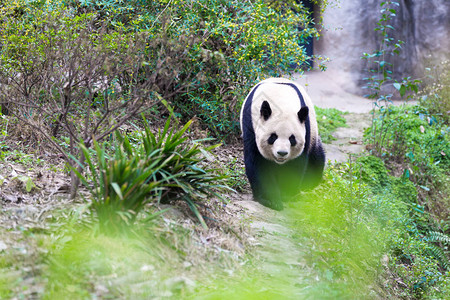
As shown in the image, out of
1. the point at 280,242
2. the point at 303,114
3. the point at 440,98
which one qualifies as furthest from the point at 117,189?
the point at 440,98

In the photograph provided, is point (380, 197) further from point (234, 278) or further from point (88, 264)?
point (88, 264)

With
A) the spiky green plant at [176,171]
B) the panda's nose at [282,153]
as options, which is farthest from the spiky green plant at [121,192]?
the panda's nose at [282,153]

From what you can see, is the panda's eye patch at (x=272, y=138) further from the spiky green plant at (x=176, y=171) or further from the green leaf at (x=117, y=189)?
the green leaf at (x=117, y=189)

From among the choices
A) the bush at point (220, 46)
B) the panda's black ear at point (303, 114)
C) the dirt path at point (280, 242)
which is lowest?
the dirt path at point (280, 242)

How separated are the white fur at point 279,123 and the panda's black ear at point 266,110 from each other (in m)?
0.03

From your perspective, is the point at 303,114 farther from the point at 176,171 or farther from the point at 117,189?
the point at 117,189

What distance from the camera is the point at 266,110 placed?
16.6 feet

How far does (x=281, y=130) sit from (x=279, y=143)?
5.3 inches

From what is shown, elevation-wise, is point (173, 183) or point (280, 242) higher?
point (173, 183)

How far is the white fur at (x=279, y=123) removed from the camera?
502 cm

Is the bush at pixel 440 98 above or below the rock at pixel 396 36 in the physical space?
below

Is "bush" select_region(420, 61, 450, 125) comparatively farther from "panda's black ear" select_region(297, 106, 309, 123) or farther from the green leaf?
the green leaf

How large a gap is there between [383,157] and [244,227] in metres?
4.53

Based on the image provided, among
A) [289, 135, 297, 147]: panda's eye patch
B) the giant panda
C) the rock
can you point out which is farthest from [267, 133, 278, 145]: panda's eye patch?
the rock
